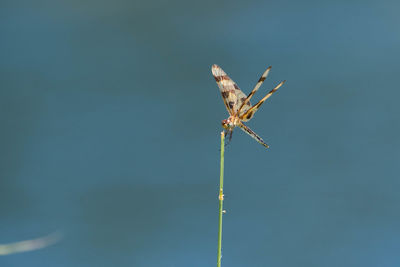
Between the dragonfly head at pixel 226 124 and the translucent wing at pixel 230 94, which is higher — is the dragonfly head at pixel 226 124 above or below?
below

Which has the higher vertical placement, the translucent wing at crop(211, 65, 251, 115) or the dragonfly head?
the translucent wing at crop(211, 65, 251, 115)

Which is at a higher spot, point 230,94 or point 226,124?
point 230,94

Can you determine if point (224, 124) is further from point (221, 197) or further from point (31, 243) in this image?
point (31, 243)

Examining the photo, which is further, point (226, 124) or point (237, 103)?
point (237, 103)

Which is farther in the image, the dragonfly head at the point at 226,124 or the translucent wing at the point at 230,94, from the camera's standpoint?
the translucent wing at the point at 230,94

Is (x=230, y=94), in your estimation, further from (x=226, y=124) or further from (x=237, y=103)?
(x=226, y=124)

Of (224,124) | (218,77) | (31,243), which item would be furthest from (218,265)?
(218,77)

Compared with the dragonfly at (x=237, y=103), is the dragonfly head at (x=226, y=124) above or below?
below

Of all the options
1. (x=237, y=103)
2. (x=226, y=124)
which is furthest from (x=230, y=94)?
(x=226, y=124)

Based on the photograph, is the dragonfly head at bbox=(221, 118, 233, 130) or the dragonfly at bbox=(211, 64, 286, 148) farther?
the dragonfly at bbox=(211, 64, 286, 148)
